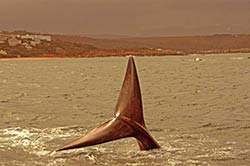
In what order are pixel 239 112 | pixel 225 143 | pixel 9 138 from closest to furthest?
pixel 225 143, pixel 9 138, pixel 239 112

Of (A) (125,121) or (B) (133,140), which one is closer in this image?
(A) (125,121)

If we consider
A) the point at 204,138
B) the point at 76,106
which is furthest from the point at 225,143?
the point at 76,106

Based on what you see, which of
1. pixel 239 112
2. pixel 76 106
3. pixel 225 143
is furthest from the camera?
pixel 76 106

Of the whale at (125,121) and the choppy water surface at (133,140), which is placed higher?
the whale at (125,121)

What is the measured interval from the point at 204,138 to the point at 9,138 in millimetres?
8769

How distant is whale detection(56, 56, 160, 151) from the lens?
66.0 feet

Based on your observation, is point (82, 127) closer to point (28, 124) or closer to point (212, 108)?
point (28, 124)

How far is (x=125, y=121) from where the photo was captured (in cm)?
Answer: 2030

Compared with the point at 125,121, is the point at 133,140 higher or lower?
lower

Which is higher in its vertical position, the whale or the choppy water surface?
the whale

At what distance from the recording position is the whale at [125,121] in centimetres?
2011

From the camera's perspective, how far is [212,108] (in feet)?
123

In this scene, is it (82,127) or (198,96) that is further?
(198,96)

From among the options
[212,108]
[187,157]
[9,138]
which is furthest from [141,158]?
[212,108]
